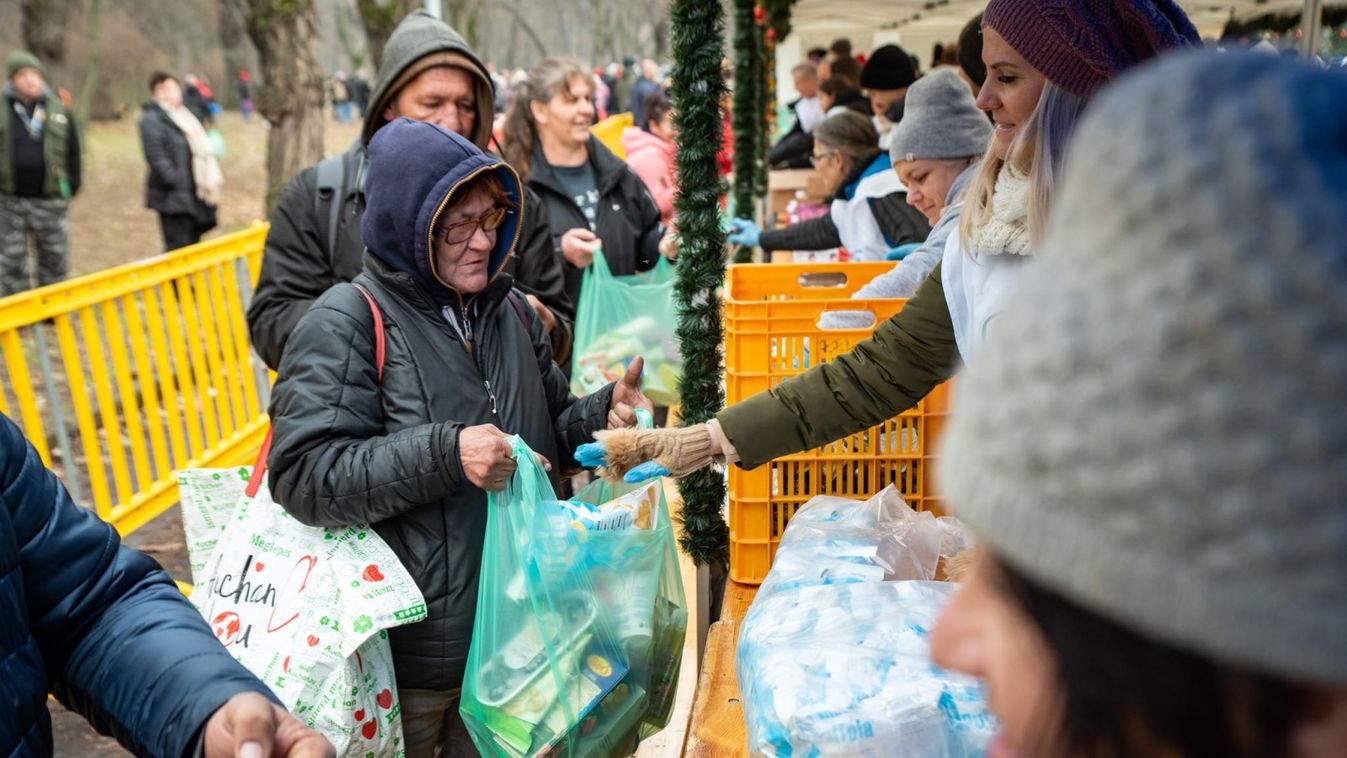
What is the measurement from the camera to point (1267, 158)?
0.50m

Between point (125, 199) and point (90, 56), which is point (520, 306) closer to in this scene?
point (125, 199)

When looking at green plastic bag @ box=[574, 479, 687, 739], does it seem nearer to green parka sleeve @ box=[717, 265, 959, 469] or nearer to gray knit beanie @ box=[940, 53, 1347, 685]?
green parka sleeve @ box=[717, 265, 959, 469]

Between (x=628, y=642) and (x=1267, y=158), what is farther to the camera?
(x=628, y=642)

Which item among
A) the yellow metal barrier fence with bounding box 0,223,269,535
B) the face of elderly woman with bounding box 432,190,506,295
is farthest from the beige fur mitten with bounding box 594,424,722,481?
the yellow metal barrier fence with bounding box 0,223,269,535

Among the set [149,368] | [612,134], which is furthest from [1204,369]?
[612,134]

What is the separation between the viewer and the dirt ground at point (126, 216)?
4.16 m

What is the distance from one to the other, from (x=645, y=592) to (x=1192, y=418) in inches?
76.1

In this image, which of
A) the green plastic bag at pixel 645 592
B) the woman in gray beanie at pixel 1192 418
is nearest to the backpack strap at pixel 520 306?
the green plastic bag at pixel 645 592

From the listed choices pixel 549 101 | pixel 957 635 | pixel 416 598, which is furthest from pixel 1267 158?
pixel 549 101

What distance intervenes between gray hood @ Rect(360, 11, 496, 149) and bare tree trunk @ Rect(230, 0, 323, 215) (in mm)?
6906

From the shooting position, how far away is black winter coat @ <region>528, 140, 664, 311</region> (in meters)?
4.80

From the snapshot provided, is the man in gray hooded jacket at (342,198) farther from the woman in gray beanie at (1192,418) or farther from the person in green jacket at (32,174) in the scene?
the person in green jacket at (32,174)

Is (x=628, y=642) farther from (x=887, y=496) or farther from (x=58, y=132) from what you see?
(x=58, y=132)

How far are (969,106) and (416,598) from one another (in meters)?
2.46
